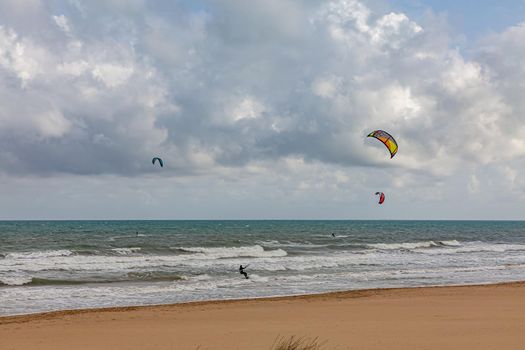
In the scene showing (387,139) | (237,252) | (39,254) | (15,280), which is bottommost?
(15,280)

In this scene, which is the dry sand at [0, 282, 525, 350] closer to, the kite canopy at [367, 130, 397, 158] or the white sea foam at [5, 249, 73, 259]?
the kite canopy at [367, 130, 397, 158]

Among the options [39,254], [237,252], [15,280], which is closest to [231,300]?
[15,280]

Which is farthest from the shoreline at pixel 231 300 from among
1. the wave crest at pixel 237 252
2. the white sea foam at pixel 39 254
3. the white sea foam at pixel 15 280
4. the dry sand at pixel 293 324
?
the white sea foam at pixel 39 254

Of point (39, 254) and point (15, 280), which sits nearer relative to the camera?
point (15, 280)

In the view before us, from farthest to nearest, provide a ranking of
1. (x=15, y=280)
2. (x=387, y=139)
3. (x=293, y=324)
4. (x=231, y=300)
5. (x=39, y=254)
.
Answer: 1. (x=39, y=254)
2. (x=15, y=280)
3. (x=387, y=139)
4. (x=231, y=300)
5. (x=293, y=324)

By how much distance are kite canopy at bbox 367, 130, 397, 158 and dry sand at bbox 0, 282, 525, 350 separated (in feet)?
18.3

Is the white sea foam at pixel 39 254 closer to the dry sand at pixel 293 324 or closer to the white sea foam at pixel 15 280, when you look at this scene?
the white sea foam at pixel 15 280

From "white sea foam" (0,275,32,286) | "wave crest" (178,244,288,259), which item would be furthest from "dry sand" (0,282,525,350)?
"wave crest" (178,244,288,259)

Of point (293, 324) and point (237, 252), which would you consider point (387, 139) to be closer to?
point (293, 324)

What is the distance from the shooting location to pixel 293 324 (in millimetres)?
12305

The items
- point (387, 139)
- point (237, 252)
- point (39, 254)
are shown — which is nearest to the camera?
point (387, 139)

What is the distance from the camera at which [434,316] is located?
514 inches

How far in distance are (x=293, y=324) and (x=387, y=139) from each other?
9.62 m

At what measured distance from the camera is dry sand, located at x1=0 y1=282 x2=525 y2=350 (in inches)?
405
